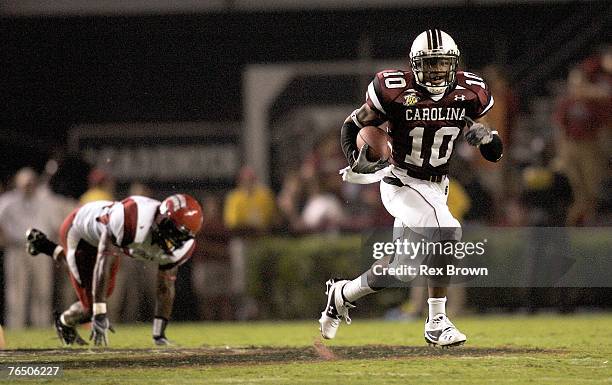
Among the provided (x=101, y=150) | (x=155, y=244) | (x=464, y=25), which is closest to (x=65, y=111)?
(x=101, y=150)

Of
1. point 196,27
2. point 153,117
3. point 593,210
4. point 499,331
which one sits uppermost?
point 196,27

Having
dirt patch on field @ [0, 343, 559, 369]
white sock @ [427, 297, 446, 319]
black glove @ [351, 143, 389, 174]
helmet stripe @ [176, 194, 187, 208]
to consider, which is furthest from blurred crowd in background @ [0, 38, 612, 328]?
white sock @ [427, 297, 446, 319]

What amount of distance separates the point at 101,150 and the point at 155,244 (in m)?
7.65

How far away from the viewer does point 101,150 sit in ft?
53.1

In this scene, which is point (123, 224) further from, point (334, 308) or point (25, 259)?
point (25, 259)

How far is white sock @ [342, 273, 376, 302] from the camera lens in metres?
7.81

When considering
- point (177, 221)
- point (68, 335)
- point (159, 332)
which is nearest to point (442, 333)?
point (177, 221)

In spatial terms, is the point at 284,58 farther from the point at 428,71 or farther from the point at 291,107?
the point at 428,71

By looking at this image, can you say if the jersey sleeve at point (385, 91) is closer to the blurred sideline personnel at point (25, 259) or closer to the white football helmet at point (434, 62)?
the white football helmet at point (434, 62)

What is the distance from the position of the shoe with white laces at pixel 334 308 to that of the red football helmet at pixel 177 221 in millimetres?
1110

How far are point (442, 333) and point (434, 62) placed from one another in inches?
66.8

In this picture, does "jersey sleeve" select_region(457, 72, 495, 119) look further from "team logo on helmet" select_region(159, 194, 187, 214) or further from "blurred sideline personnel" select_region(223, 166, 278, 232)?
"blurred sideline personnel" select_region(223, 166, 278, 232)

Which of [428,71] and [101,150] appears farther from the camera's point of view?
[101,150]

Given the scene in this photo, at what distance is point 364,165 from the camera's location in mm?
7816
